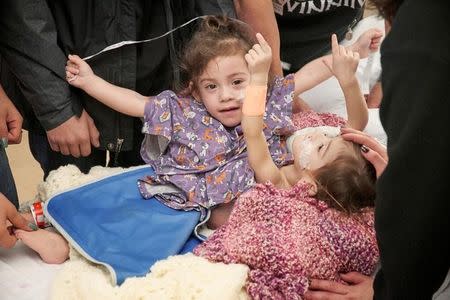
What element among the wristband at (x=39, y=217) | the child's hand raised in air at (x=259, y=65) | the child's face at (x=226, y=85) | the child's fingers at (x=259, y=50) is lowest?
the wristband at (x=39, y=217)

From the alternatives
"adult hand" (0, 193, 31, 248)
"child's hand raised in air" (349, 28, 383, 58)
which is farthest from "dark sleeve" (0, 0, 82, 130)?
"child's hand raised in air" (349, 28, 383, 58)

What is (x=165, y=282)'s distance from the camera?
1.18 meters

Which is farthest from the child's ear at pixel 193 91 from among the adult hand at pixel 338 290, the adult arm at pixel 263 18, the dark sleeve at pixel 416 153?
the dark sleeve at pixel 416 153

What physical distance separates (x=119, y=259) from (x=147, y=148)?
418mm

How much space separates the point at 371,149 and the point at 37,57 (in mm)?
896

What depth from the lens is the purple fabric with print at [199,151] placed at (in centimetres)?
150

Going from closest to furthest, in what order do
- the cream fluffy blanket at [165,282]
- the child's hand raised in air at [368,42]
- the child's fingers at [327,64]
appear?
the cream fluffy blanket at [165,282] → the child's fingers at [327,64] → the child's hand raised in air at [368,42]

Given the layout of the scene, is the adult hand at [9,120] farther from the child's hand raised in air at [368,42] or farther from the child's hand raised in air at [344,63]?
the child's hand raised in air at [368,42]

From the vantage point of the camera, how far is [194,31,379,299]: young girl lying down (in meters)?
1.22

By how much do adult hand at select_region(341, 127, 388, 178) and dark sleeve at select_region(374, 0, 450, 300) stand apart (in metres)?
0.57

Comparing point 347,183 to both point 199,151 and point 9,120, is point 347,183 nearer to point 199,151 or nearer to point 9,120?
point 199,151

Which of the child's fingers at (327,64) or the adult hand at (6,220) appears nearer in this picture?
the adult hand at (6,220)

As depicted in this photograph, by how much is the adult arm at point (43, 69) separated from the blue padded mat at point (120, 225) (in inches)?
6.7

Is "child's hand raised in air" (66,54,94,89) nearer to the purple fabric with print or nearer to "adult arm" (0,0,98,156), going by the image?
"adult arm" (0,0,98,156)
